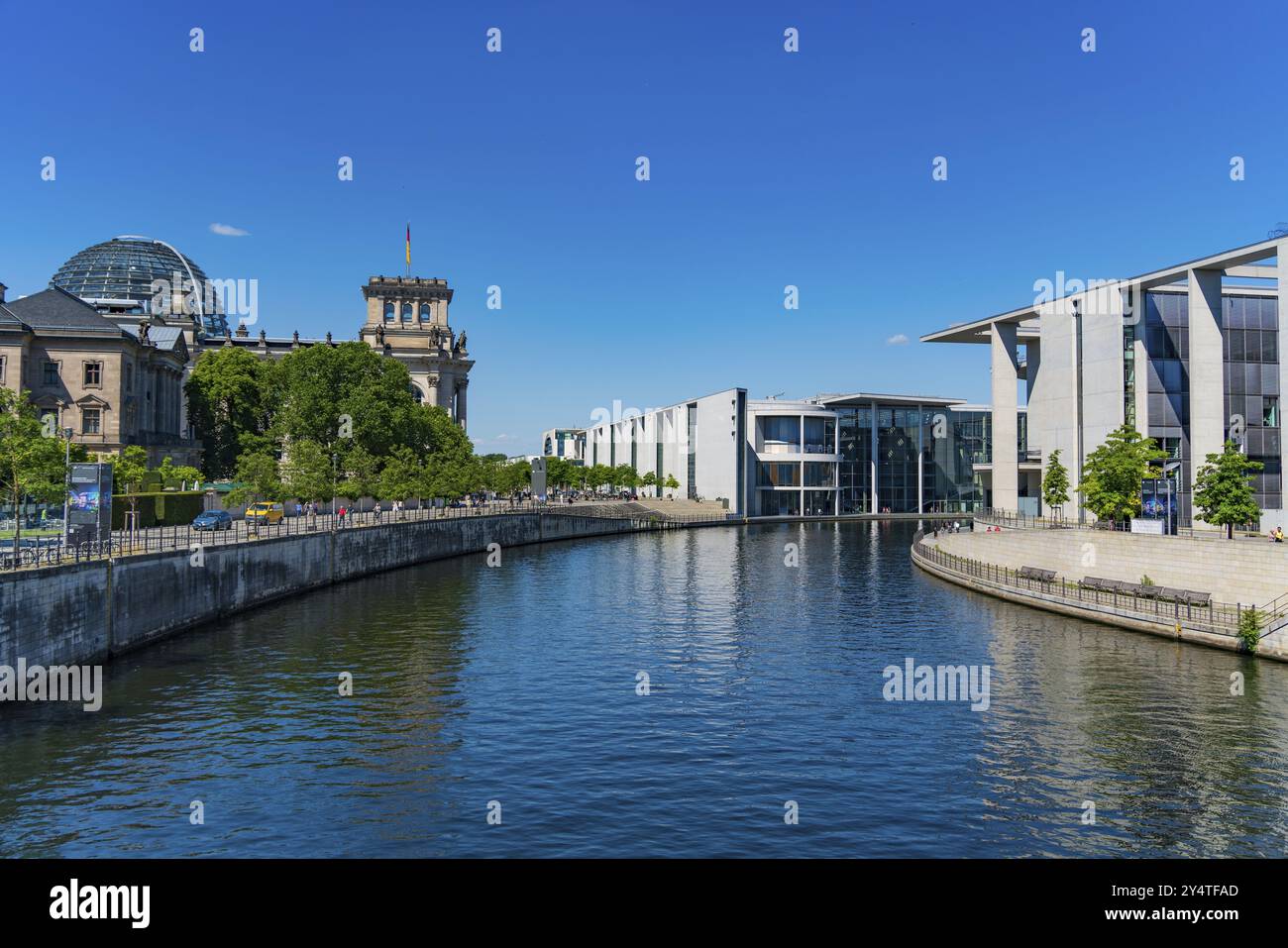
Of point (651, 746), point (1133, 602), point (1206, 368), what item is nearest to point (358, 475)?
point (1133, 602)

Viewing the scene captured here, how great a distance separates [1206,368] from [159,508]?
74626 millimetres

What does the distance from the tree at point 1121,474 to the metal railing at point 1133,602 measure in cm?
763

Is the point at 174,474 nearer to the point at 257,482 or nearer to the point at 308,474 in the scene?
the point at 257,482

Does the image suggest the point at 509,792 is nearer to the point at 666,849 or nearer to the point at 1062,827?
the point at 666,849

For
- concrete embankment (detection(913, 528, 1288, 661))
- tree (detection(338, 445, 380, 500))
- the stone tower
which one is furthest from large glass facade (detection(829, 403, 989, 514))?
concrete embankment (detection(913, 528, 1288, 661))

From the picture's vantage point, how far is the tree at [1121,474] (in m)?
58.9

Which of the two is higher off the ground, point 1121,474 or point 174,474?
point 174,474

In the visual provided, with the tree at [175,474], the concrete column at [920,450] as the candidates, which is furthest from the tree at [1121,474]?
the concrete column at [920,450]

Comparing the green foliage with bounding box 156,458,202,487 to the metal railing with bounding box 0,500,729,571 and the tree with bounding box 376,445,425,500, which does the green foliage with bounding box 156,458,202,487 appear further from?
the tree with bounding box 376,445,425,500

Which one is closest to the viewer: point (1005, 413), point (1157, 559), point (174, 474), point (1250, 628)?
point (1250, 628)

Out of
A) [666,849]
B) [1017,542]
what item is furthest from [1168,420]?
[666,849]

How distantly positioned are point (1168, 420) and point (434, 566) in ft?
202

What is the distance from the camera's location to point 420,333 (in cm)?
16312

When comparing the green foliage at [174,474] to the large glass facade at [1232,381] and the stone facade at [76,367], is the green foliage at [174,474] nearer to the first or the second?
the stone facade at [76,367]
